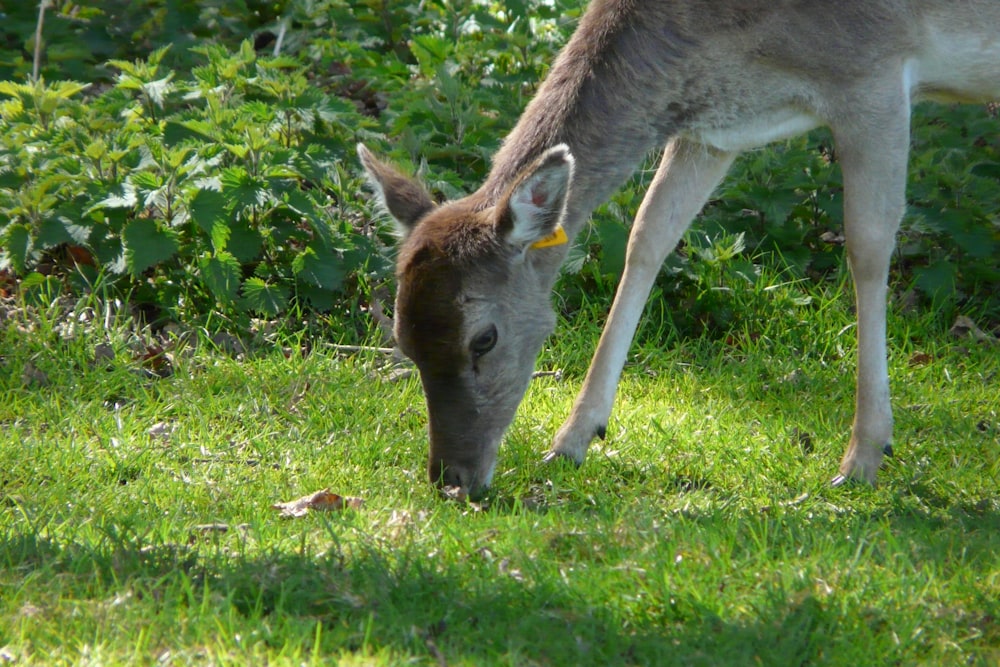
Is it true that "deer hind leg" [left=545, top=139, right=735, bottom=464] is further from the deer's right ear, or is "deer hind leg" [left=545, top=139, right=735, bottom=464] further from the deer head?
the deer's right ear

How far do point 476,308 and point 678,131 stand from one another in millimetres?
1249

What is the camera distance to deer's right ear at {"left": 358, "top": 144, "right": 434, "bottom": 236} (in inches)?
194

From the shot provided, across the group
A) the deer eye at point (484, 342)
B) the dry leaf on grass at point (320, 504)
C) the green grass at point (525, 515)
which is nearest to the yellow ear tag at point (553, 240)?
the deer eye at point (484, 342)

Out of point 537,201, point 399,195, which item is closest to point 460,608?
point 537,201

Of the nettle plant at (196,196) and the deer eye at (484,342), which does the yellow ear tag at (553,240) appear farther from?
the nettle plant at (196,196)

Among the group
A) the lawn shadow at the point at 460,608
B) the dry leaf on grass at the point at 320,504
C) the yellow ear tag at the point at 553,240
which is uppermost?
the yellow ear tag at the point at 553,240

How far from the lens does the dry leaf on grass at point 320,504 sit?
445 centimetres

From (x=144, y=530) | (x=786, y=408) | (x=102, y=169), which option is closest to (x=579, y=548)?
(x=144, y=530)

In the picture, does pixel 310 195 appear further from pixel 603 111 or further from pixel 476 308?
pixel 476 308

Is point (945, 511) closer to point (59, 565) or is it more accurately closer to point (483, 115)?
point (59, 565)

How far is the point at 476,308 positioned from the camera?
457 cm

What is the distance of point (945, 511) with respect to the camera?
14.7 feet

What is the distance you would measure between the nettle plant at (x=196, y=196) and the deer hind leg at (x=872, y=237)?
2.43m

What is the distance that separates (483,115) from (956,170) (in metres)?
2.66
